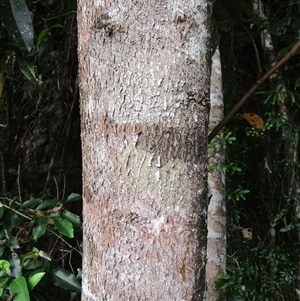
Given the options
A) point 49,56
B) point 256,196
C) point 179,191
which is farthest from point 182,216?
point 49,56

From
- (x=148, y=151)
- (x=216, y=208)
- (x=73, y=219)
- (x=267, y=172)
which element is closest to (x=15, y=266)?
(x=73, y=219)

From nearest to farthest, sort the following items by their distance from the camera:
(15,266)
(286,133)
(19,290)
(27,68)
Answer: (19,290), (15,266), (27,68), (286,133)

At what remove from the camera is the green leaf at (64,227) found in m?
0.88

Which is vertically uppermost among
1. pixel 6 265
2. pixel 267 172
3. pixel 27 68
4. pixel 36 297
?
pixel 27 68

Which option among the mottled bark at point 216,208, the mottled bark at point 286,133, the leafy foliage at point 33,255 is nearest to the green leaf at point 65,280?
the leafy foliage at point 33,255

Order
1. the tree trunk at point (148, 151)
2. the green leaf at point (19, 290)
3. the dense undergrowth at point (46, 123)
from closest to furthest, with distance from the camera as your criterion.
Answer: the tree trunk at point (148, 151), the green leaf at point (19, 290), the dense undergrowth at point (46, 123)

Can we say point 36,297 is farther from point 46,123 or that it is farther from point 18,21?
point 46,123

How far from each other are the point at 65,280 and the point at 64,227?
0.13 meters

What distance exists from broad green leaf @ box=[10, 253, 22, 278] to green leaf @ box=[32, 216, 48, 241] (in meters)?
0.06

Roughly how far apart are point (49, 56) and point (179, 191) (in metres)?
1.39

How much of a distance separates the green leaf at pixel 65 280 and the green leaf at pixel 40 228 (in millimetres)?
97

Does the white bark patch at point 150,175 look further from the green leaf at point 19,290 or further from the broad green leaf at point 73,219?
the broad green leaf at point 73,219

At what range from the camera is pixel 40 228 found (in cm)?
90

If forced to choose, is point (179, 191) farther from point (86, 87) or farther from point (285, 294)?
point (285, 294)
